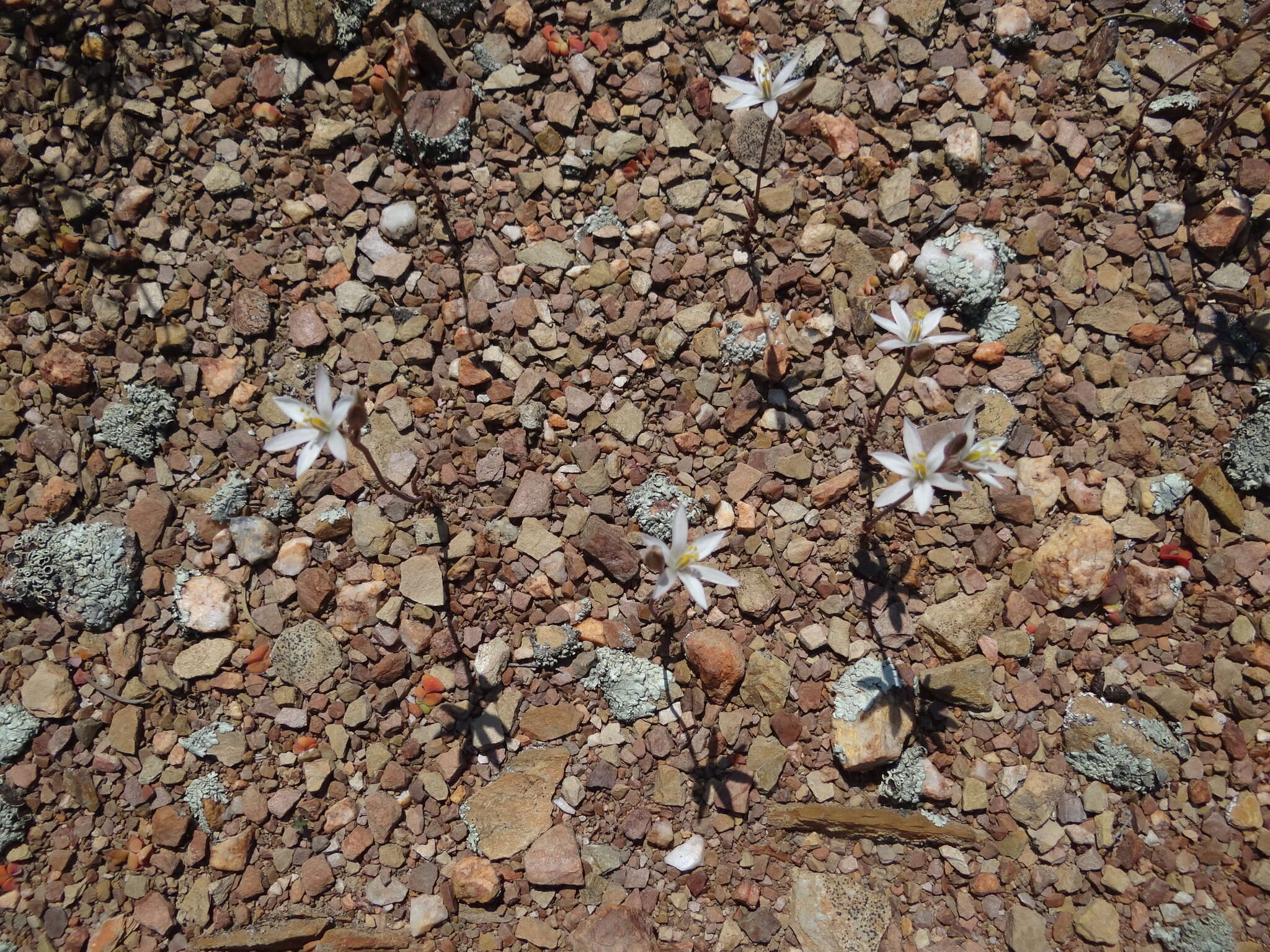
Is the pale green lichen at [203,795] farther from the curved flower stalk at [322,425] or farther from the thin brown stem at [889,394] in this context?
the thin brown stem at [889,394]

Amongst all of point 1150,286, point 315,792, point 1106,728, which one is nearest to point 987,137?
point 1150,286

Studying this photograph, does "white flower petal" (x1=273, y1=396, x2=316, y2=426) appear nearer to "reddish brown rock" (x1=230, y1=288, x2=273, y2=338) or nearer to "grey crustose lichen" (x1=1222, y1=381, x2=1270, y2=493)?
"reddish brown rock" (x1=230, y1=288, x2=273, y2=338)

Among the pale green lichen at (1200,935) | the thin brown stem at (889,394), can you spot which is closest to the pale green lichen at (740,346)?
the thin brown stem at (889,394)

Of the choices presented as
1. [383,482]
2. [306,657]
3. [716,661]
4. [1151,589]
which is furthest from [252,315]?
[1151,589]

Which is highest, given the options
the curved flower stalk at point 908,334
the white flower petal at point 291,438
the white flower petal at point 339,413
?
the curved flower stalk at point 908,334

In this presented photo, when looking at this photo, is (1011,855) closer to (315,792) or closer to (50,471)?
(315,792)

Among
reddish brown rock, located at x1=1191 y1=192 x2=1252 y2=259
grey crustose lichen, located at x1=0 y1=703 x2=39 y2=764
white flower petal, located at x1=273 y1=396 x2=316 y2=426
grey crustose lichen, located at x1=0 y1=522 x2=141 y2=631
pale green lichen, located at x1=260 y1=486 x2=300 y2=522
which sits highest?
reddish brown rock, located at x1=1191 y1=192 x2=1252 y2=259

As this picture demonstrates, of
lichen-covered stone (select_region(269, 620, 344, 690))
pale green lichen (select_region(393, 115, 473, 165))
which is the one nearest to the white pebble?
lichen-covered stone (select_region(269, 620, 344, 690))
